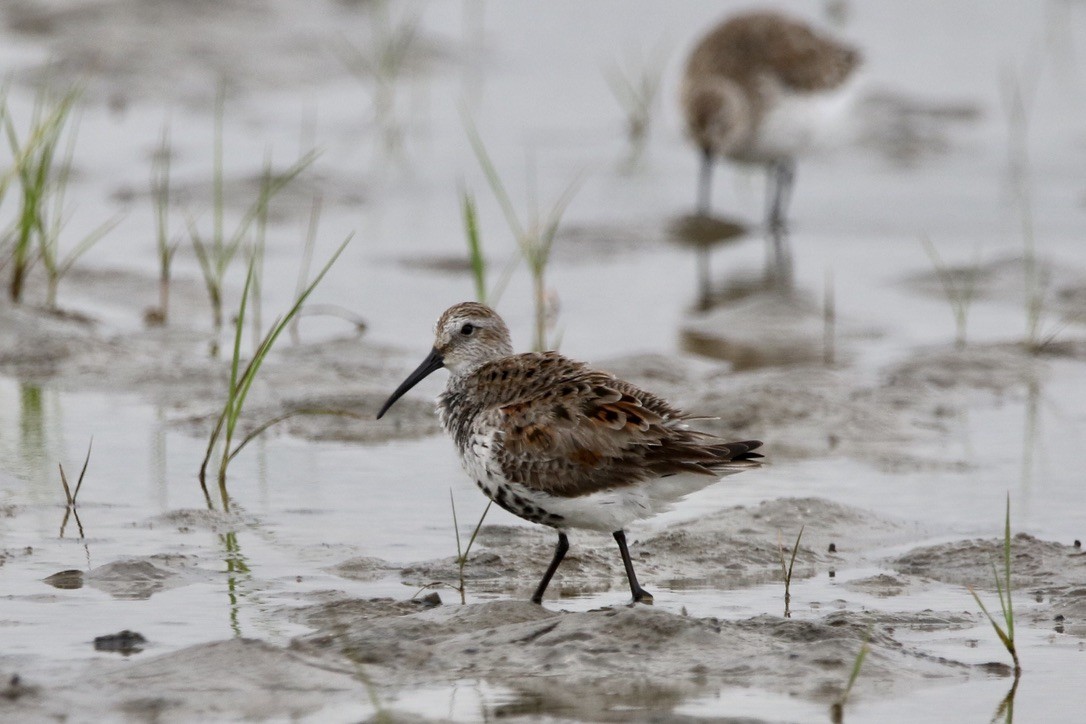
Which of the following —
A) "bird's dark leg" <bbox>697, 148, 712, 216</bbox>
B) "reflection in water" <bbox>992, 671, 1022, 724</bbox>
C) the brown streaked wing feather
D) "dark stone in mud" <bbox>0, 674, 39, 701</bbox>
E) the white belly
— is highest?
the white belly

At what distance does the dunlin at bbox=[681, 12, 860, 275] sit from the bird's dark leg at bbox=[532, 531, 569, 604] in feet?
28.2

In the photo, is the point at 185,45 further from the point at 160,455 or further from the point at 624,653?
the point at 624,653

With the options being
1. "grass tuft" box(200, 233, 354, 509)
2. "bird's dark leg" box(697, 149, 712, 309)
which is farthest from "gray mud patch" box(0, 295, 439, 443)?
"bird's dark leg" box(697, 149, 712, 309)

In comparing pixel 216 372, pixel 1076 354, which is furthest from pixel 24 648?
pixel 1076 354

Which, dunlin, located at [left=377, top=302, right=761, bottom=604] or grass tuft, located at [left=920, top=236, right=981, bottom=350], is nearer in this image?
dunlin, located at [left=377, top=302, right=761, bottom=604]

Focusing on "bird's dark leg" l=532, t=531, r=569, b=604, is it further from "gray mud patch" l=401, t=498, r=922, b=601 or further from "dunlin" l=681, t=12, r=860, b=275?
"dunlin" l=681, t=12, r=860, b=275

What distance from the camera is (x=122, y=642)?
5.42 meters

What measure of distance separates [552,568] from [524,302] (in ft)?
18.5

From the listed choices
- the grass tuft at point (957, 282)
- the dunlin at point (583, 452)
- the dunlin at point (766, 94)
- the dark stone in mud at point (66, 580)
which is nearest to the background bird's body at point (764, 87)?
the dunlin at point (766, 94)

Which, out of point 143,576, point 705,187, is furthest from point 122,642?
point 705,187

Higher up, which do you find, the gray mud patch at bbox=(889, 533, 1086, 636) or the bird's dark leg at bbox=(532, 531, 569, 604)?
the bird's dark leg at bbox=(532, 531, 569, 604)

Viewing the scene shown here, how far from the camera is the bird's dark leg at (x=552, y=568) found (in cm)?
610

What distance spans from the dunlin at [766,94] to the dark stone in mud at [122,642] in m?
9.88

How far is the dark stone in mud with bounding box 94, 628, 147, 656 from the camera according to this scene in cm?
538
